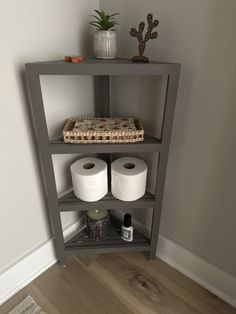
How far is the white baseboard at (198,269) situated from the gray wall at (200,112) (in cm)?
3

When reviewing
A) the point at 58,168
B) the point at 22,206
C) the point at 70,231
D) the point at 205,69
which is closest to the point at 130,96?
the point at 205,69

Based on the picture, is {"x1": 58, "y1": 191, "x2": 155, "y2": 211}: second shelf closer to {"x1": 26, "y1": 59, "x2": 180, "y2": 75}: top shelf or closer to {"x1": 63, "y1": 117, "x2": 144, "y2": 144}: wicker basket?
{"x1": 63, "y1": 117, "x2": 144, "y2": 144}: wicker basket

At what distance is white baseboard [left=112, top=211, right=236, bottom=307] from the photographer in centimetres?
93

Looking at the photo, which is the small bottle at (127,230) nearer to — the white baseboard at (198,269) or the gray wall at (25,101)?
the white baseboard at (198,269)

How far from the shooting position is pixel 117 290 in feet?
3.26

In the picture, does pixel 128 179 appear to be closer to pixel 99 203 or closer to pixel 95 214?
pixel 99 203

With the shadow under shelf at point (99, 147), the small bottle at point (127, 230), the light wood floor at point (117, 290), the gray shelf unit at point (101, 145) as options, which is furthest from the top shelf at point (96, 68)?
the light wood floor at point (117, 290)

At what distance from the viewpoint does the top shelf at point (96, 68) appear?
2.13 ft

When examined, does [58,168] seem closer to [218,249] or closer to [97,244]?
[97,244]

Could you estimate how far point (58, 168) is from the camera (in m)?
0.99

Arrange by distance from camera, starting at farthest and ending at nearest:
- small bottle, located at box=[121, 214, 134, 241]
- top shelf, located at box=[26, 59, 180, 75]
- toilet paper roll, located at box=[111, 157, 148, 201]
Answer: small bottle, located at box=[121, 214, 134, 241] < toilet paper roll, located at box=[111, 157, 148, 201] < top shelf, located at box=[26, 59, 180, 75]

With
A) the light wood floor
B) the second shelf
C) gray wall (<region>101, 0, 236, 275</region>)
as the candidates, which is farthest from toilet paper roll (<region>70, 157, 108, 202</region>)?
the light wood floor

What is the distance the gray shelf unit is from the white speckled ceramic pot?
4 centimetres

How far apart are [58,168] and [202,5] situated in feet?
2.56
